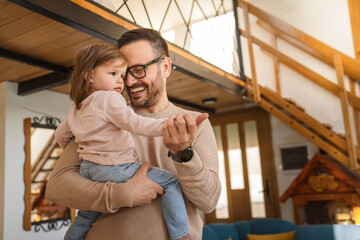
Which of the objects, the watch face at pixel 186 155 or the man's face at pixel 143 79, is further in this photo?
the man's face at pixel 143 79

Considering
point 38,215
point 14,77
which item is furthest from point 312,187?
point 14,77

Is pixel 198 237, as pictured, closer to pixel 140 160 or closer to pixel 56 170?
pixel 140 160

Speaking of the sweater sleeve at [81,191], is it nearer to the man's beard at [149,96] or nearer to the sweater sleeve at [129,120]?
the sweater sleeve at [129,120]

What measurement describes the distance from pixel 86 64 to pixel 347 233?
4050mm

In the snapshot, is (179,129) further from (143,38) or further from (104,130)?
(143,38)

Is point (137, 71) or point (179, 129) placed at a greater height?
point (137, 71)

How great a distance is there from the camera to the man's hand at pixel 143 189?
1.06 metres

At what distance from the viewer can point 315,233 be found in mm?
4441

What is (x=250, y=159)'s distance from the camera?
7.21m

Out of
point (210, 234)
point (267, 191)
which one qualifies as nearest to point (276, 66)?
point (267, 191)

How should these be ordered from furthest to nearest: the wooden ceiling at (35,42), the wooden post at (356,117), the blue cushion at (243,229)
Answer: the wooden post at (356,117) → the blue cushion at (243,229) → the wooden ceiling at (35,42)

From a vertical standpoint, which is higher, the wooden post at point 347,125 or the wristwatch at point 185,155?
the wooden post at point 347,125

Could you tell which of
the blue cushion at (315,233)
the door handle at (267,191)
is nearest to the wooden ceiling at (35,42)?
the blue cushion at (315,233)

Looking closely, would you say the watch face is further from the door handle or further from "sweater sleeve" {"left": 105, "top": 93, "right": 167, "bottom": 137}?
the door handle
